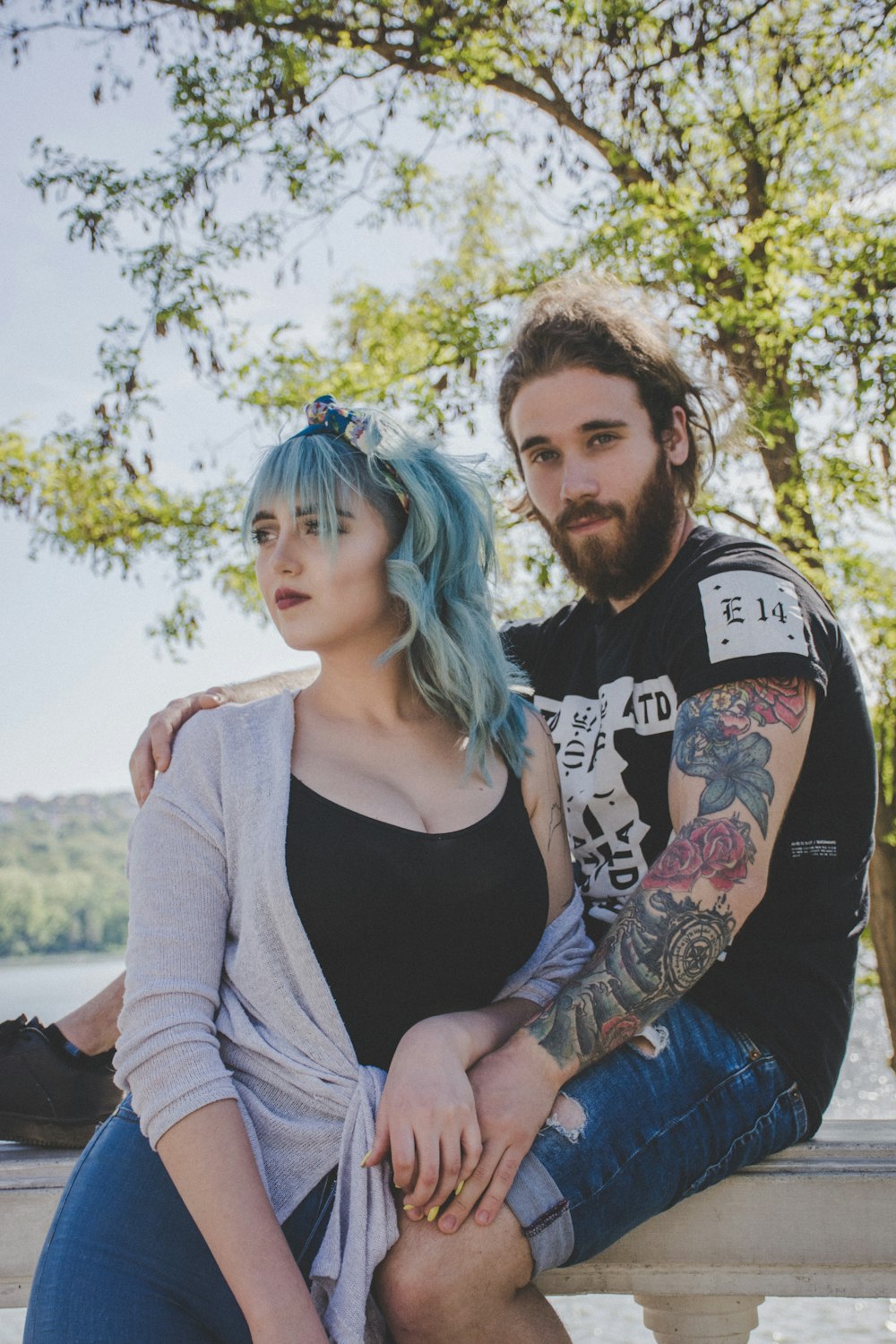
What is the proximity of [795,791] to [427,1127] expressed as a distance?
1.04 m

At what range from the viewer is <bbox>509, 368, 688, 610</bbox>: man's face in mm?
2678

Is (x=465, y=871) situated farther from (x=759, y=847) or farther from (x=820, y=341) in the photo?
(x=820, y=341)

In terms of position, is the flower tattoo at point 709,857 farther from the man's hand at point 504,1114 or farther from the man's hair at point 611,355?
the man's hair at point 611,355

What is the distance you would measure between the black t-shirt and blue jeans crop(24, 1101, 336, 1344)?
906 mm

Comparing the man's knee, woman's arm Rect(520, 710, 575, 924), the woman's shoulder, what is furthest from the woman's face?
the man's knee

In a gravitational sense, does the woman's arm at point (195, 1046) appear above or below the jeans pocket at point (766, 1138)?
above

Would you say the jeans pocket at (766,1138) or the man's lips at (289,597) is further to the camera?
the man's lips at (289,597)

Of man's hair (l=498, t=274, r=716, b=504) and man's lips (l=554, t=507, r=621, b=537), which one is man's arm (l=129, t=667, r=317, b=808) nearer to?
man's lips (l=554, t=507, r=621, b=537)

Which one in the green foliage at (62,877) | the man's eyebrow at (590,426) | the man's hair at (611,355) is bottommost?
the green foliage at (62,877)

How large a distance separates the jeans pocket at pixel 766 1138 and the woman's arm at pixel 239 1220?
2.36 feet

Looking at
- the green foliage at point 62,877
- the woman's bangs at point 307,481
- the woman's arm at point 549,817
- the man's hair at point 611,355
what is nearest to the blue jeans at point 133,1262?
the woman's arm at point 549,817

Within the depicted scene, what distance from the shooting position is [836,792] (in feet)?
7.34

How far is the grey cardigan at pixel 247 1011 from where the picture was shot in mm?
1678

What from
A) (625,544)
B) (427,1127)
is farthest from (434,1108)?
(625,544)
